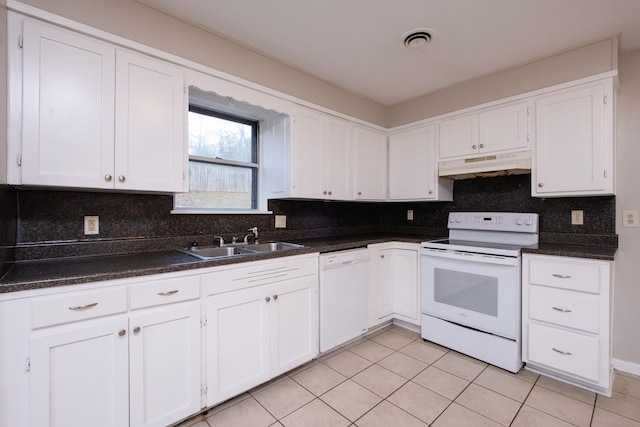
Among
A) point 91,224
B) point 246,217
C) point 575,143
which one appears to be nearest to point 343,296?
point 246,217

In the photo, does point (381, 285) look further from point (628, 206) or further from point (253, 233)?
point (628, 206)

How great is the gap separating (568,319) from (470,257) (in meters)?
0.72

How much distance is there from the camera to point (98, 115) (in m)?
1.61

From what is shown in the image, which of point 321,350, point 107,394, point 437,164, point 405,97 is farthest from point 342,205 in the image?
point 107,394

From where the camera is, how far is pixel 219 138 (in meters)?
2.55

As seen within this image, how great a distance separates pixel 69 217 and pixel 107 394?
104 cm

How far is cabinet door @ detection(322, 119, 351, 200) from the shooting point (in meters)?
2.81

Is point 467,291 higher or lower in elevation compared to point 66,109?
lower

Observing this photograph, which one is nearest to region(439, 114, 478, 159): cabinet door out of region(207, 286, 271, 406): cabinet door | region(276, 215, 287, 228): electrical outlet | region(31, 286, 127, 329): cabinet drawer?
region(276, 215, 287, 228): electrical outlet

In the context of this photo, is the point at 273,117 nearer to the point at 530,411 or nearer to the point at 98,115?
the point at 98,115

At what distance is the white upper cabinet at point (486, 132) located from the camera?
2477 millimetres

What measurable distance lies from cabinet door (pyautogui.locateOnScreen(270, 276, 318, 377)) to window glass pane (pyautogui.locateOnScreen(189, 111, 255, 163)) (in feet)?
4.24

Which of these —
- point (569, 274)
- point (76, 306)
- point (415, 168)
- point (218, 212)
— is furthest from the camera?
point (415, 168)

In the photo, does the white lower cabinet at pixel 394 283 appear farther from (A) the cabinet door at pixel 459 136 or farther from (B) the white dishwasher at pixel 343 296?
(A) the cabinet door at pixel 459 136
